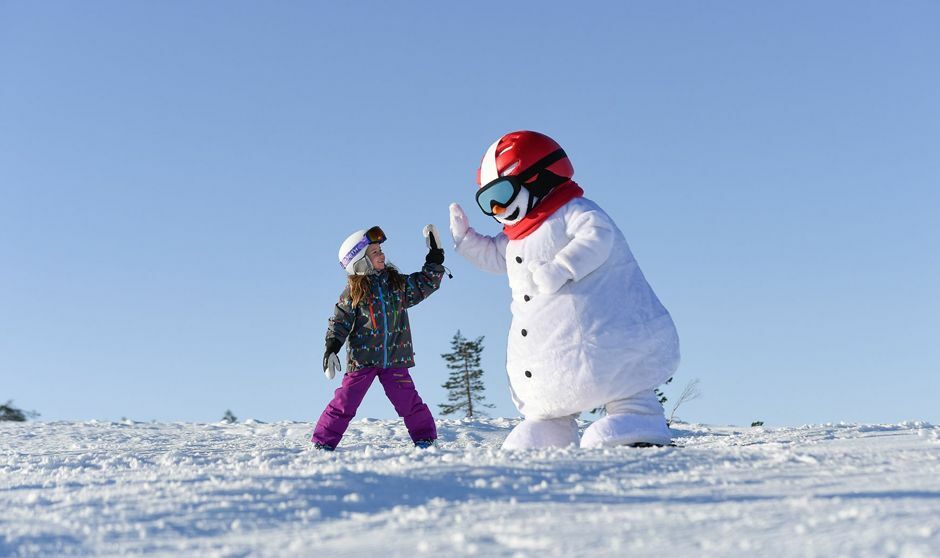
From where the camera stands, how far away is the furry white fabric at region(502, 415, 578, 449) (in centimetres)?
604

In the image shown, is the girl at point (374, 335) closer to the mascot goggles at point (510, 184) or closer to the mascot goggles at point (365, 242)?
the mascot goggles at point (365, 242)

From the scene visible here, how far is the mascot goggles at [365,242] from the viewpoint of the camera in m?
7.53

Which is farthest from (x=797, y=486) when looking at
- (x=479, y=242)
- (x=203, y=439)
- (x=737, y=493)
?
(x=203, y=439)

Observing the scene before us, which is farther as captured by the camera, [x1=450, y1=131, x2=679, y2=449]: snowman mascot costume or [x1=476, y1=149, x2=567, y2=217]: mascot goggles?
[x1=476, y1=149, x2=567, y2=217]: mascot goggles

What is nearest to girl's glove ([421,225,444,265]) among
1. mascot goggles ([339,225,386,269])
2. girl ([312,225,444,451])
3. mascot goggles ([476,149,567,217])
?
girl ([312,225,444,451])

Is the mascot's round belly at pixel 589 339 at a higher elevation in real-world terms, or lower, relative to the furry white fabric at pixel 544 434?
higher

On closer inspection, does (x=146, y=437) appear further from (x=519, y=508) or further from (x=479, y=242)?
(x=519, y=508)

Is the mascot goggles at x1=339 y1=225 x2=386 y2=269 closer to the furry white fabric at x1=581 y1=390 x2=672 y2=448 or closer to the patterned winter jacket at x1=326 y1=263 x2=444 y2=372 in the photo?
the patterned winter jacket at x1=326 y1=263 x2=444 y2=372

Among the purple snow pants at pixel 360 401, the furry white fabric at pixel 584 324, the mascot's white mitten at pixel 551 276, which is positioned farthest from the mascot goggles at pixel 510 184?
the purple snow pants at pixel 360 401

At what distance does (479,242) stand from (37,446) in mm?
4829

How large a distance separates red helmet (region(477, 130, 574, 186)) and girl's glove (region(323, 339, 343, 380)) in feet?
6.05

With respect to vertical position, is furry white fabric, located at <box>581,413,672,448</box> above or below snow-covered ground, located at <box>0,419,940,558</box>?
above

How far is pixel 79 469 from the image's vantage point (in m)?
5.48

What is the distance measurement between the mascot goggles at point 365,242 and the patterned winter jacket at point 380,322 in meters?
0.22
